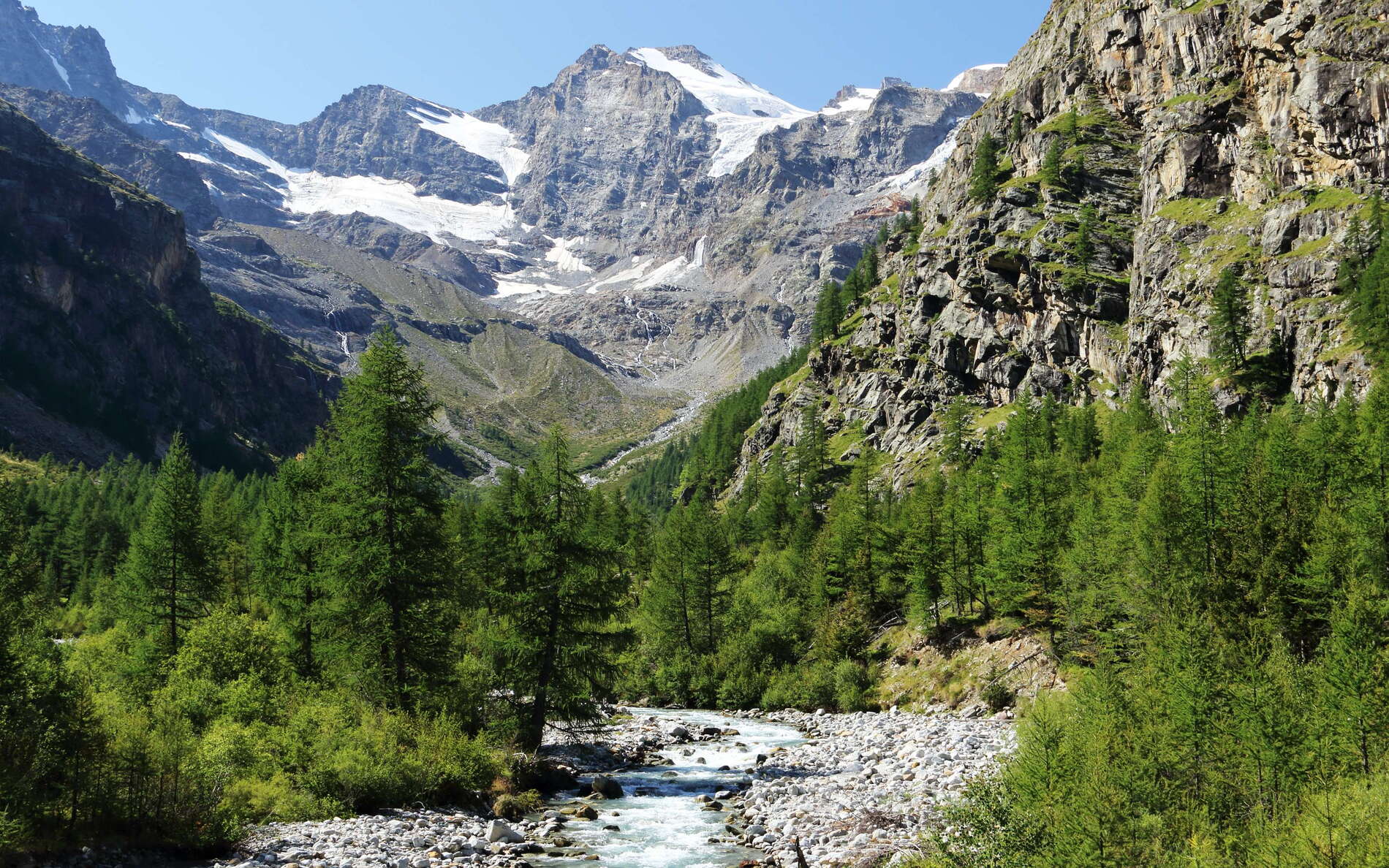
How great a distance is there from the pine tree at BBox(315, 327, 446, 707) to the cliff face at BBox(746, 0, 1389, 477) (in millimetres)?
73235

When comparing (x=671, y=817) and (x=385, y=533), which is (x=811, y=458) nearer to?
(x=671, y=817)

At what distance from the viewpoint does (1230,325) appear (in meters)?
86.2

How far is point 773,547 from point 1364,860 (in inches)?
3092

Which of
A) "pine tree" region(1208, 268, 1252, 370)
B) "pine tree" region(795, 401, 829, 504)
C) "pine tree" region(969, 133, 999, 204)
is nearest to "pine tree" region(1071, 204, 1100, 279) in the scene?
"pine tree" region(969, 133, 999, 204)

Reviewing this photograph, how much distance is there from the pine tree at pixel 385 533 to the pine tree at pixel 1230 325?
85.7 meters

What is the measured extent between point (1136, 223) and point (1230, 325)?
38901mm

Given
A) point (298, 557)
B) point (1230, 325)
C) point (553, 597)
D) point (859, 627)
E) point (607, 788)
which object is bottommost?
point (607, 788)

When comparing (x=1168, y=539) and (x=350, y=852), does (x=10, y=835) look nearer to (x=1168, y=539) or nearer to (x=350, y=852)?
(x=350, y=852)

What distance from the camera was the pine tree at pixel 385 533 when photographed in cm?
3080

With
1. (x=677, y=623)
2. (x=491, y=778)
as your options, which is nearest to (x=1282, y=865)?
(x=491, y=778)

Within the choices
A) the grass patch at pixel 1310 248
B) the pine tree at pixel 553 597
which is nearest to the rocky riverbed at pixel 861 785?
the pine tree at pixel 553 597

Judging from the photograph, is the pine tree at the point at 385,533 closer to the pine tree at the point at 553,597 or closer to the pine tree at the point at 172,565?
the pine tree at the point at 553,597

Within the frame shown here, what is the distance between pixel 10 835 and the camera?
58.4 ft

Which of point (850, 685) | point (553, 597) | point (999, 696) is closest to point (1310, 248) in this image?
point (999, 696)
